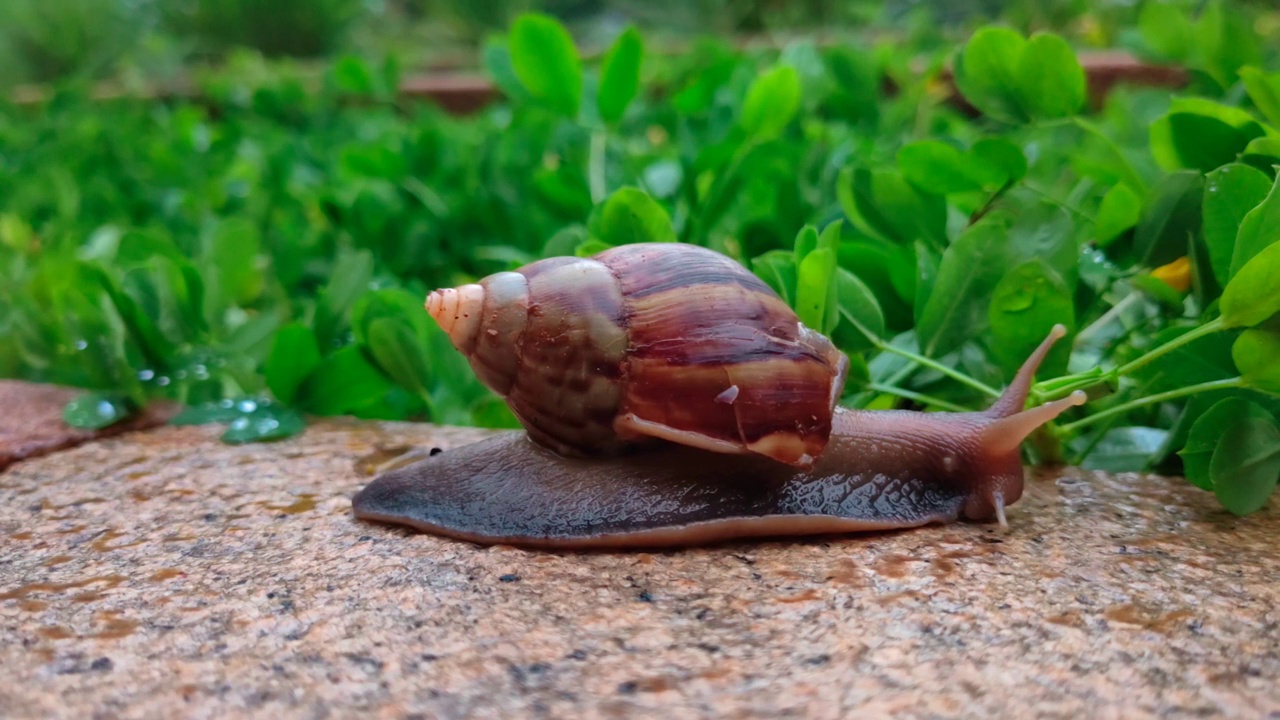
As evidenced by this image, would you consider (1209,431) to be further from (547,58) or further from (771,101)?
(547,58)

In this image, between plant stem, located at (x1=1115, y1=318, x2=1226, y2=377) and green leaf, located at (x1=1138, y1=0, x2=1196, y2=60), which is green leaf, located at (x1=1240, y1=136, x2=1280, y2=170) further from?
green leaf, located at (x1=1138, y1=0, x2=1196, y2=60)

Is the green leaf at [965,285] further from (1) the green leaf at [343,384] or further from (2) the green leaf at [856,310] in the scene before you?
(1) the green leaf at [343,384]

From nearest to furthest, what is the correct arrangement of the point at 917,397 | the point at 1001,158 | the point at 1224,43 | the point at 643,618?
1. the point at 643,618
2. the point at 917,397
3. the point at 1001,158
4. the point at 1224,43

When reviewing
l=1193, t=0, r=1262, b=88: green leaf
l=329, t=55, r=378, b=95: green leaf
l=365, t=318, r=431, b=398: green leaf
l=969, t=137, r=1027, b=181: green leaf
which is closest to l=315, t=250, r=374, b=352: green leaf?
l=365, t=318, r=431, b=398: green leaf

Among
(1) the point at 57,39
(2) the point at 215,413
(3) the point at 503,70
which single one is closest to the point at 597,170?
(3) the point at 503,70

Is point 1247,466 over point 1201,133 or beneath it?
beneath

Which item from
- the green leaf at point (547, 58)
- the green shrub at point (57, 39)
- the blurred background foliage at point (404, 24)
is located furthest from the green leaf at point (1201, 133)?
the green shrub at point (57, 39)
